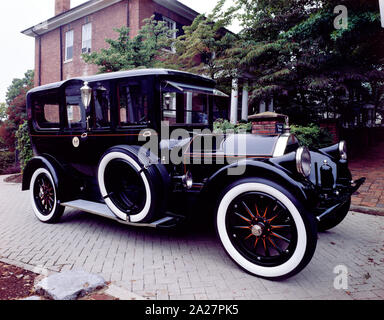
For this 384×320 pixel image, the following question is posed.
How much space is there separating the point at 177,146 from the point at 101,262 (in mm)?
1618

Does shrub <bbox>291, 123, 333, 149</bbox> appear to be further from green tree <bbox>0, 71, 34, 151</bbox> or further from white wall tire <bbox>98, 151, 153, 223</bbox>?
green tree <bbox>0, 71, 34, 151</bbox>

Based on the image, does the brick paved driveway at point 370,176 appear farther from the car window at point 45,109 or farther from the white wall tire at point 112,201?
the car window at point 45,109

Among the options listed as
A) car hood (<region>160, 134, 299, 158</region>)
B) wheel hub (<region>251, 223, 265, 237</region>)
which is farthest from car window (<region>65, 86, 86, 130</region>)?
wheel hub (<region>251, 223, 265, 237</region>)

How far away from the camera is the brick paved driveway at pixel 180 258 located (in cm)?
253

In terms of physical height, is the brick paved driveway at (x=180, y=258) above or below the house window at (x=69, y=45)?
below

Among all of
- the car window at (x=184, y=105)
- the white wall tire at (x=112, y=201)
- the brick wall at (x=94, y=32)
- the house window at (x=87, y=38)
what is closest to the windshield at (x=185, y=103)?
the car window at (x=184, y=105)

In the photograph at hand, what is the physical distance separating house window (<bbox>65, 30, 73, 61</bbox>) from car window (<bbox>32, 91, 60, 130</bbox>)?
1485 cm

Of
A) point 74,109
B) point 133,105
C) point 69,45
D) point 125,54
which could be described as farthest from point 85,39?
point 133,105

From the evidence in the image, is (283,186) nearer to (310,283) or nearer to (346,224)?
(310,283)

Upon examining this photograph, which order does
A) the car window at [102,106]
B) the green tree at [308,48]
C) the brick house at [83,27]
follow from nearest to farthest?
1. the car window at [102,106]
2. the green tree at [308,48]
3. the brick house at [83,27]

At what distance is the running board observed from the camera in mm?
3156

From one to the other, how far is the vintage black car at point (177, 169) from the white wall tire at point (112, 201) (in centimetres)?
1

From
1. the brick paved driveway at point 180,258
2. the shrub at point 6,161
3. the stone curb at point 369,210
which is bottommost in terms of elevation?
the brick paved driveway at point 180,258

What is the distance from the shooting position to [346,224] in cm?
440
